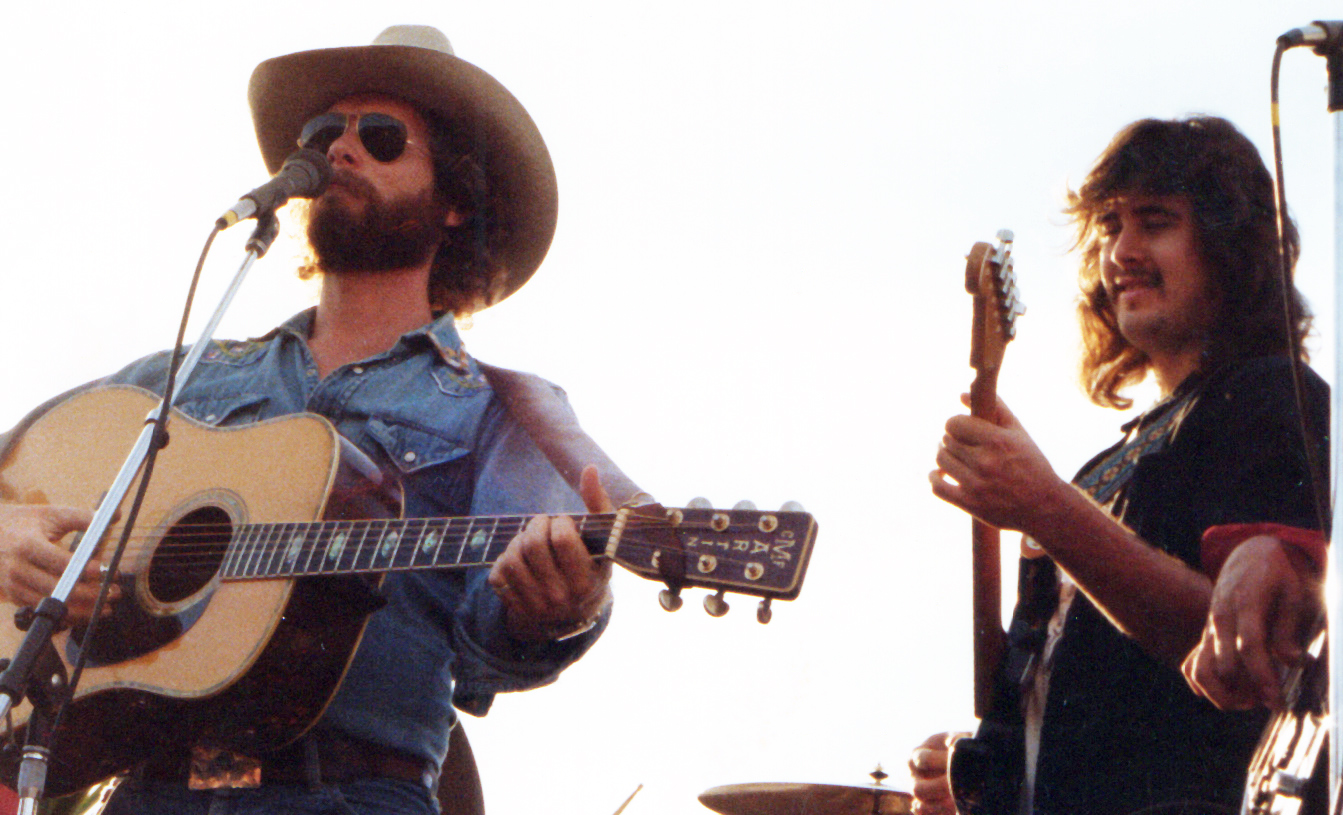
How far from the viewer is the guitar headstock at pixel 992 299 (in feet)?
8.49

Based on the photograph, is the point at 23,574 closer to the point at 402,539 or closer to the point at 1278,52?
the point at 402,539

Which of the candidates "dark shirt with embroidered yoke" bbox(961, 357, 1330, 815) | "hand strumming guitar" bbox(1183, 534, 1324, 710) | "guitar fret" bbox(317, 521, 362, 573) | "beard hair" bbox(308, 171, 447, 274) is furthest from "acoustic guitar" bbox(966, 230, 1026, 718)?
"beard hair" bbox(308, 171, 447, 274)

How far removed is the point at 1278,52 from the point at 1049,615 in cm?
109

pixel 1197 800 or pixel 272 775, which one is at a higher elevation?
pixel 1197 800

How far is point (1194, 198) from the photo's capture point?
2.81m

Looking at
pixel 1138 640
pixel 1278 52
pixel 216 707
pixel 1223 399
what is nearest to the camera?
pixel 1278 52

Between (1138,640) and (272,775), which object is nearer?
(1138,640)

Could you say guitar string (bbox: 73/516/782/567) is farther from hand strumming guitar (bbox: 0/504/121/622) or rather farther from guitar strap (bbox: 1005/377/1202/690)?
guitar strap (bbox: 1005/377/1202/690)

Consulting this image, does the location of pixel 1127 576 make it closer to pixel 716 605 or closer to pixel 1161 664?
pixel 1161 664

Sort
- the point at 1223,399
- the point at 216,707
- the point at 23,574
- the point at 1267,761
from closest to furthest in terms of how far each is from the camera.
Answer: the point at 1267,761 → the point at 1223,399 → the point at 216,707 → the point at 23,574

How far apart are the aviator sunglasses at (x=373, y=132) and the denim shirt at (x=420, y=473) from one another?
42 cm

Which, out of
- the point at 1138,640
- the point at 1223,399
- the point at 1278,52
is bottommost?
the point at 1138,640

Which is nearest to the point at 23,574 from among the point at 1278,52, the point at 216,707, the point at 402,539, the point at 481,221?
the point at 216,707

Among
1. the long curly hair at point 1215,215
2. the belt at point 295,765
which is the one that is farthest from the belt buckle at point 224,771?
Result: the long curly hair at point 1215,215
